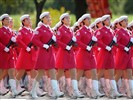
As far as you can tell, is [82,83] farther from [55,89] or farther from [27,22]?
[27,22]

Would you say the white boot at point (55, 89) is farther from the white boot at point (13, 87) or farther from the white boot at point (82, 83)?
the white boot at point (13, 87)

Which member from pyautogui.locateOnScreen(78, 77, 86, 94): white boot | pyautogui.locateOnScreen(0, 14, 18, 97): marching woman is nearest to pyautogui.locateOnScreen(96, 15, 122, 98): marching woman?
pyautogui.locateOnScreen(78, 77, 86, 94): white boot

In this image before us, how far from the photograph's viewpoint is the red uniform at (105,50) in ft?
56.1

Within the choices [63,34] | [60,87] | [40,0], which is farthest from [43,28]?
[40,0]

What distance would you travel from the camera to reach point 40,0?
111ft

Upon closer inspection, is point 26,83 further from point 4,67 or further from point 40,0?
point 40,0

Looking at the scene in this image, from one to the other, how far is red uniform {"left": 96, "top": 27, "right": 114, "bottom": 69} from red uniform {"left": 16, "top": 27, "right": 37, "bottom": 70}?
4.88 ft

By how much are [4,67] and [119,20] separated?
2.68 meters

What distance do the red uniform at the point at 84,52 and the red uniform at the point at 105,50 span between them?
233mm

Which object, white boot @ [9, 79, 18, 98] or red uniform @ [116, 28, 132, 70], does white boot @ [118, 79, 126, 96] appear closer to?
red uniform @ [116, 28, 132, 70]

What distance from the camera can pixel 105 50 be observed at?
56.5 feet

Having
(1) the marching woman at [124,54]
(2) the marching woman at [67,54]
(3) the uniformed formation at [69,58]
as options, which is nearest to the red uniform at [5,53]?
(3) the uniformed formation at [69,58]

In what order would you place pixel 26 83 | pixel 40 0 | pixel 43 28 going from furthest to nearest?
pixel 40 0
pixel 26 83
pixel 43 28

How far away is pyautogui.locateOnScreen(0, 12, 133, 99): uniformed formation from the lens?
16.8 m
